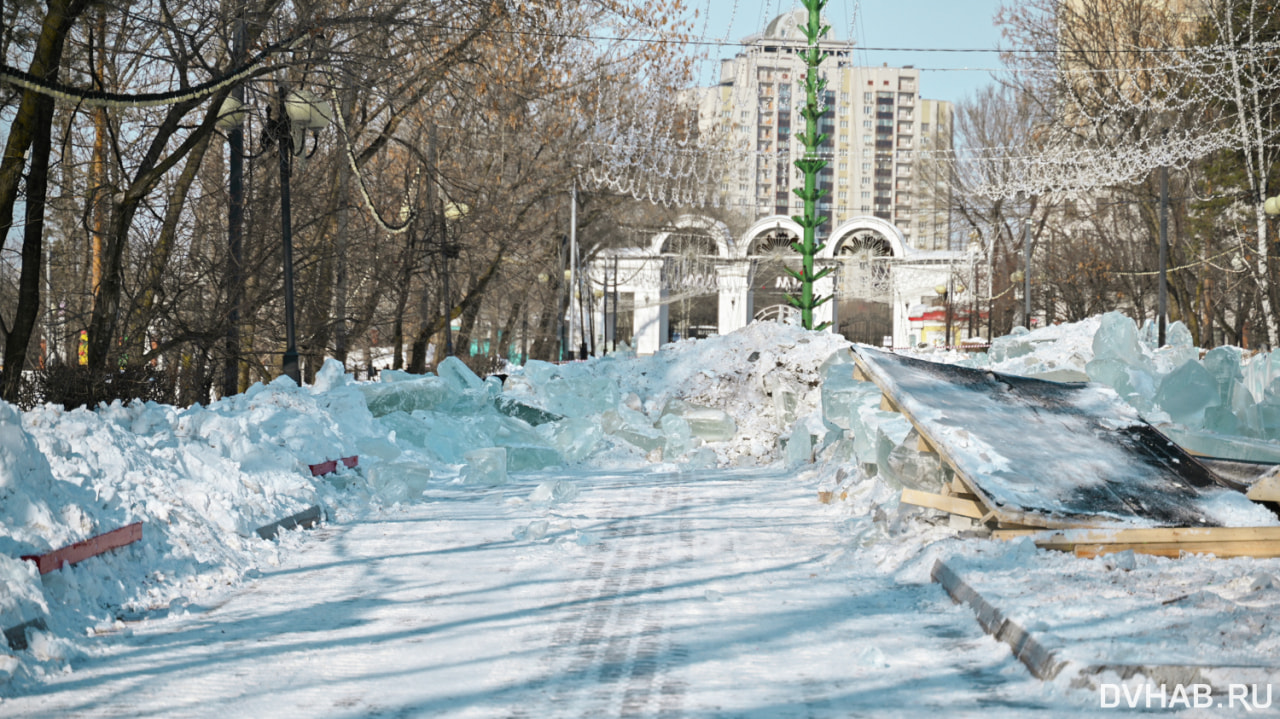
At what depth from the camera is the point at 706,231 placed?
4828cm

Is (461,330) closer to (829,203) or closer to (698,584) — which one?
(698,584)

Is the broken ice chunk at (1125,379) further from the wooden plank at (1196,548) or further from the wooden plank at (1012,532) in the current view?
the wooden plank at (1012,532)

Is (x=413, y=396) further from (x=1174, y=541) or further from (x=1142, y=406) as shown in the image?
(x=1174, y=541)

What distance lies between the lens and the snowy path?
4.29 meters

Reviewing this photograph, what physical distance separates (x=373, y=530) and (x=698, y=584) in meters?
3.13

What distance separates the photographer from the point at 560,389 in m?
17.1

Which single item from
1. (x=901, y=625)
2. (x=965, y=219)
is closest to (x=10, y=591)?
(x=901, y=625)

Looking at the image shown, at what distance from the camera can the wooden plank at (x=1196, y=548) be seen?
21.7 feet

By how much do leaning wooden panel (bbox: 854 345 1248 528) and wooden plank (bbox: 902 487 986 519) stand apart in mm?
96

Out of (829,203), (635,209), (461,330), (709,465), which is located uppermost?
(829,203)

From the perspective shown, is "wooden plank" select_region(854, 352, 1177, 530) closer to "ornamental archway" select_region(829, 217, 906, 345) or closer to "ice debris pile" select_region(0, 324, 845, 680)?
"ice debris pile" select_region(0, 324, 845, 680)

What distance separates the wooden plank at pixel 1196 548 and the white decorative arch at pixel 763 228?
52212 mm

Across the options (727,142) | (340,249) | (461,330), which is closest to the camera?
(340,249)

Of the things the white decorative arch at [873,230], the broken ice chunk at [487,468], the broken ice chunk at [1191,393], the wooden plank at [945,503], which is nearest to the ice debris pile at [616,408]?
the broken ice chunk at [487,468]
